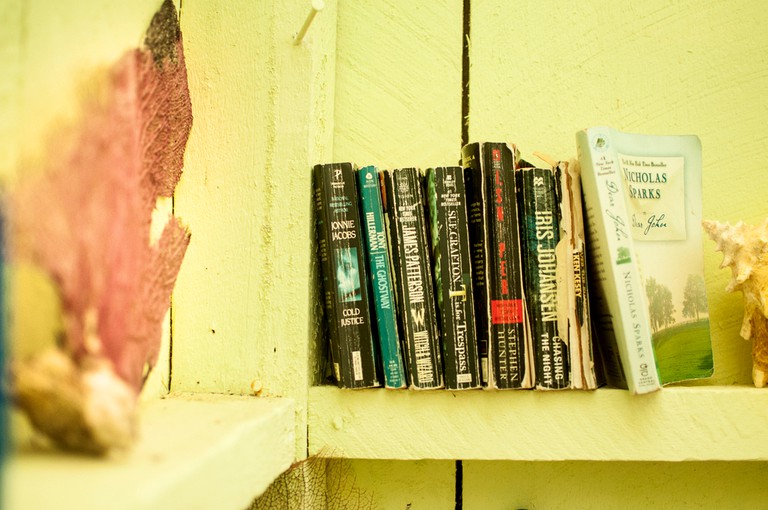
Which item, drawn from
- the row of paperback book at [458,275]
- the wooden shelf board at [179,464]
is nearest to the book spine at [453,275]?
the row of paperback book at [458,275]

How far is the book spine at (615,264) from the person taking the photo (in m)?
0.79

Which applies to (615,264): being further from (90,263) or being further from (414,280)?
(90,263)

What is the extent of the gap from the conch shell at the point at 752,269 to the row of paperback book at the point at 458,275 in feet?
0.78

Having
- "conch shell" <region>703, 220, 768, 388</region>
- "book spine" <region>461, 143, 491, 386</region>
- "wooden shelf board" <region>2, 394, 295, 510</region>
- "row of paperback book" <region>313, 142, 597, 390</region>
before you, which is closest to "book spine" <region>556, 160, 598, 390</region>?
"row of paperback book" <region>313, 142, 597, 390</region>

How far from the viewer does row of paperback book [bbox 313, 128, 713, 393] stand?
0.80 m

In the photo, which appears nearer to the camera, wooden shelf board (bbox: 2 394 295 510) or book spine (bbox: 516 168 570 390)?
wooden shelf board (bbox: 2 394 295 510)

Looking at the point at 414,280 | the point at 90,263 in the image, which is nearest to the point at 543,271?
the point at 414,280

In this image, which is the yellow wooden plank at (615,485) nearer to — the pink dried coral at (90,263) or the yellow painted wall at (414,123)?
the yellow painted wall at (414,123)

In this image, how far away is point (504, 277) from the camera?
2.66 ft

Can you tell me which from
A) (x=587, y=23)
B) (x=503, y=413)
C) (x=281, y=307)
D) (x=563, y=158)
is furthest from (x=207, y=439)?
(x=587, y=23)

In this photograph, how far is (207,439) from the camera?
529mm

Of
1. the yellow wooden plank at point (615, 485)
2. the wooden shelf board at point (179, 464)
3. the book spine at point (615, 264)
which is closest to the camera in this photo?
the wooden shelf board at point (179, 464)

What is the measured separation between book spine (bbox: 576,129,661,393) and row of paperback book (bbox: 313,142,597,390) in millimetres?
28

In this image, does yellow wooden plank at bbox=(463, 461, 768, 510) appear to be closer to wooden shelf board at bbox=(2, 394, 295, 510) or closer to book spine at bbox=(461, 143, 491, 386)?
book spine at bbox=(461, 143, 491, 386)
